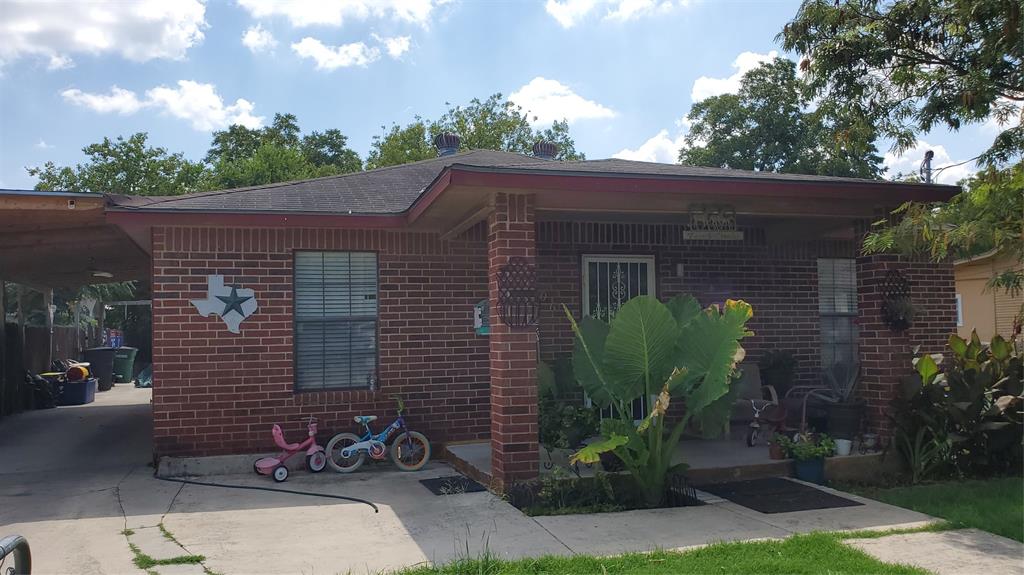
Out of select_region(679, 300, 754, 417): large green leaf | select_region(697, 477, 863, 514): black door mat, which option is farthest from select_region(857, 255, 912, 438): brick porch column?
select_region(679, 300, 754, 417): large green leaf

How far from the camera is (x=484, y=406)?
31.1 feet

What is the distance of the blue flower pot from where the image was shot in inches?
296

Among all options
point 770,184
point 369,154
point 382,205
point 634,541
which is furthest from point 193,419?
point 369,154

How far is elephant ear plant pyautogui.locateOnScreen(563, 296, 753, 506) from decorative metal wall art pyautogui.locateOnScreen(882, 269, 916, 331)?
219 cm

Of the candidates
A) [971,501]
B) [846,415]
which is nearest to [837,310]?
[846,415]

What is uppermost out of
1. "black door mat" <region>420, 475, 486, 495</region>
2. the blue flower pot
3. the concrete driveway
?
the blue flower pot

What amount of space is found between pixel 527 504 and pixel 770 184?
358 centimetres

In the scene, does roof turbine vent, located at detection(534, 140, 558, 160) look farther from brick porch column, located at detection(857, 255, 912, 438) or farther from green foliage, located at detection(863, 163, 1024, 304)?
green foliage, located at detection(863, 163, 1024, 304)

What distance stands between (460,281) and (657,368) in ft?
11.3

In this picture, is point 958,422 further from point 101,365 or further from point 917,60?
point 101,365

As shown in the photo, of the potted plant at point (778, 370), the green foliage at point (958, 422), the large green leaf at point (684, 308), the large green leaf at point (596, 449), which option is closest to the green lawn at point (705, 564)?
the large green leaf at point (596, 449)

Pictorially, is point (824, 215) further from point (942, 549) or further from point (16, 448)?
point (16, 448)

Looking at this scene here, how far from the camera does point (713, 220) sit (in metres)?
7.81

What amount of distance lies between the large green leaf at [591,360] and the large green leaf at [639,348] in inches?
6.5
